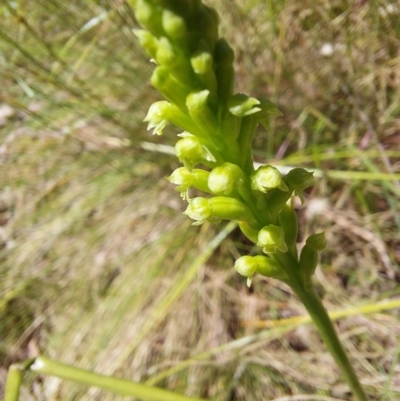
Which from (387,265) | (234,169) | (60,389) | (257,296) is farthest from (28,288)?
(234,169)

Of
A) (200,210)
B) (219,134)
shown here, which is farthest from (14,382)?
(219,134)

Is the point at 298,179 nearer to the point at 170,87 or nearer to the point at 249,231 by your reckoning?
the point at 249,231

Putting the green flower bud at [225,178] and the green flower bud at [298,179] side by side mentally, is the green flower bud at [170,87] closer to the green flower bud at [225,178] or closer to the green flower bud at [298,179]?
the green flower bud at [225,178]

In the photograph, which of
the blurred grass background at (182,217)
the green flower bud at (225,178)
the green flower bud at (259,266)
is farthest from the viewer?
the blurred grass background at (182,217)

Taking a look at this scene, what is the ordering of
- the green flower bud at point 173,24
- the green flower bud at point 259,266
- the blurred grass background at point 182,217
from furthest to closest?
the blurred grass background at point 182,217 < the green flower bud at point 259,266 < the green flower bud at point 173,24

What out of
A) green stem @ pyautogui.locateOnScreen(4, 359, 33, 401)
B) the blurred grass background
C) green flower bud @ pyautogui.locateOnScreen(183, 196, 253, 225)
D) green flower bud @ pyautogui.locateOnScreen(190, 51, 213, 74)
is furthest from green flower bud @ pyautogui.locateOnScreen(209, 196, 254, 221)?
the blurred grass background

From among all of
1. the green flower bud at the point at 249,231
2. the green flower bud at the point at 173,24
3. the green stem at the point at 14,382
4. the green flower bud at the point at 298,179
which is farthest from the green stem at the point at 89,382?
the green flower bud at the point at 173,24
